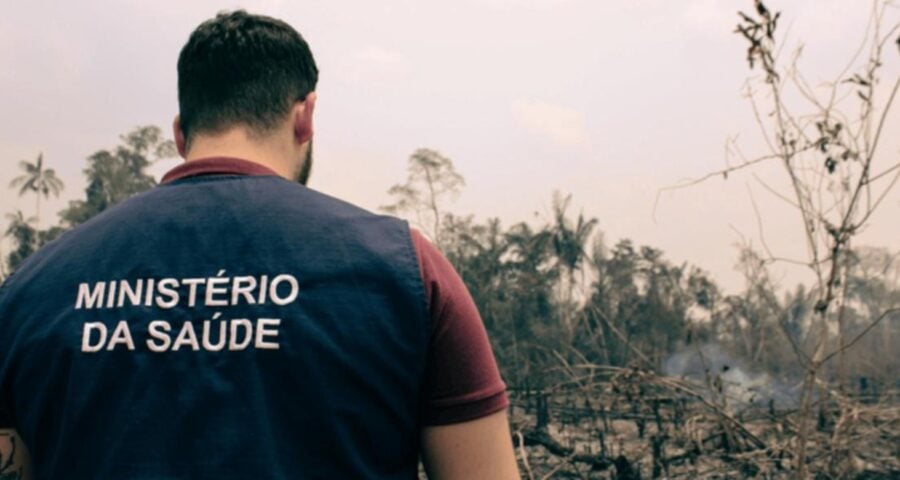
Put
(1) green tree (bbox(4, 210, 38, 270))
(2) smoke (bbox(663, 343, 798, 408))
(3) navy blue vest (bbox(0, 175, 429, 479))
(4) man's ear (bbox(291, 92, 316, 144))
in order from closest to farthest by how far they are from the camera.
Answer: (3) navy blue vest (bbox(0, 175, 429, 479)) < (4) man's ear (bbox(291, 92, 316, 144)) < (2) smoke (bbox(663, 343, 798, 408)) < (1) green tree (bbox(4, 210, 38, 270))

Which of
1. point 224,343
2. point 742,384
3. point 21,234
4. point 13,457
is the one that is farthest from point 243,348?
point 21,234

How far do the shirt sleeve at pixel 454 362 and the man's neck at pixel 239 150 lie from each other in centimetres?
29

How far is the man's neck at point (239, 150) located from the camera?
4.09 feet

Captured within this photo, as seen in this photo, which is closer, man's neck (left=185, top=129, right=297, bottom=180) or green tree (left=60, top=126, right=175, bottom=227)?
man's neck (left=185, top=129, right=297, bottom=180)

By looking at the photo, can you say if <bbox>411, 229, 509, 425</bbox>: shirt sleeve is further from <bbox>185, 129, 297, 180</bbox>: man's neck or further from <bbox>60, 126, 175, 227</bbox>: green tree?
<bbox>60, 126, 175, 227</bbox>: green tree

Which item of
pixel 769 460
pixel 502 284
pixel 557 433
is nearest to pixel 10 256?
pixel 502 284

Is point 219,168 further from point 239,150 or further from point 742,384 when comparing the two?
point 742,384

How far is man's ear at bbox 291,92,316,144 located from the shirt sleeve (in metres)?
0.33

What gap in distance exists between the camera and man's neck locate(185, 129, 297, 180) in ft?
4.09

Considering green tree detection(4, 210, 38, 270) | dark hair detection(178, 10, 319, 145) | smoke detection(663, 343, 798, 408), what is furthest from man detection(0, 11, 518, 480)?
green tree detection(4, 210, 38, 270)

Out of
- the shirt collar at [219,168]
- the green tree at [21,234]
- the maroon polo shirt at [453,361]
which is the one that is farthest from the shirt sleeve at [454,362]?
the green tree at [21,234]

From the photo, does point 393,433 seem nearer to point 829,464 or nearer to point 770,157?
point 770,157

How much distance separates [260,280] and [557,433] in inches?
432

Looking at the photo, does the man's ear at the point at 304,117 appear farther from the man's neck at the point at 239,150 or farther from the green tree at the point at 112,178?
the green tree at the point at 112,178
